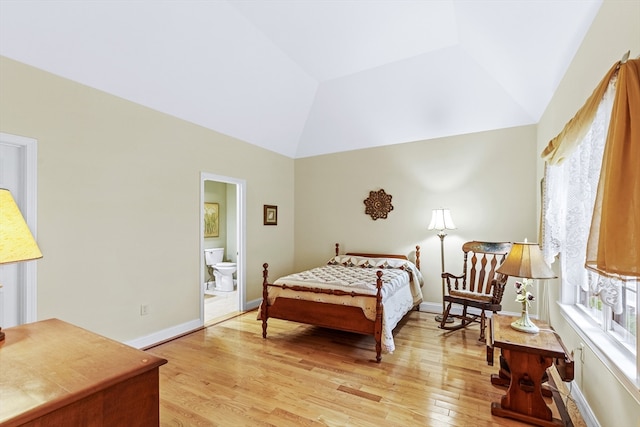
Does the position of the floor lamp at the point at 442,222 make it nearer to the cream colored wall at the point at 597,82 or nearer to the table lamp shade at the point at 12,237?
the cream colored wall at the point at 597,82

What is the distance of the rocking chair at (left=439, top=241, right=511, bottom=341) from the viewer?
3.49 meters

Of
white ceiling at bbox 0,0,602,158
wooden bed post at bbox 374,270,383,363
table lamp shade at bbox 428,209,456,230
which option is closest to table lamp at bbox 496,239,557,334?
wooden bed post at bbox 374,270,383,363

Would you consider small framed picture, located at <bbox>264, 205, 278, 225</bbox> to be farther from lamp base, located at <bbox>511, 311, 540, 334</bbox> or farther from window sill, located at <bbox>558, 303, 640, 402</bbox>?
window sill, located at <bbox>558, 303, 640, 402</bbox>

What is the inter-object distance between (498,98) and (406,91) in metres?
1.12

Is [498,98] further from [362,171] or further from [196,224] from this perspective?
[196,224]

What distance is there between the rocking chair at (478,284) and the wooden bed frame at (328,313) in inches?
50.9

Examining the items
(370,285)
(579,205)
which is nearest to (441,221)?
(370,285)

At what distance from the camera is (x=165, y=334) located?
348 cm

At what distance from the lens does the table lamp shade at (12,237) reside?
44.4 inches

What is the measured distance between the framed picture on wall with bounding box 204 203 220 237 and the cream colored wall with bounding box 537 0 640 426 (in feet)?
18.0

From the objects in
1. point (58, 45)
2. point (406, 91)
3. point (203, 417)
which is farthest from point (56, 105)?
point (406, 91)

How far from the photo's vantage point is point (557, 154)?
2.33 m

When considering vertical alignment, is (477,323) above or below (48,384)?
below

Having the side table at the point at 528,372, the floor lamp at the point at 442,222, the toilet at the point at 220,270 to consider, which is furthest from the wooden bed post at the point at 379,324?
the toilet at the point at 220,270
